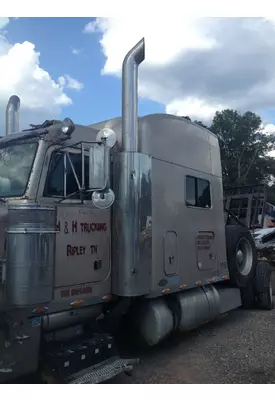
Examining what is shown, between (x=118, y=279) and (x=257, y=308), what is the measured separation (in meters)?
4.85

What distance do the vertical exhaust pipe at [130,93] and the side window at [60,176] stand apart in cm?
75

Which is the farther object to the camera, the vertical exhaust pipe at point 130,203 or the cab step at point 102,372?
the vertical exhaust pipe at point 130,203

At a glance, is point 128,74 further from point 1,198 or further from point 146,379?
point 146,379

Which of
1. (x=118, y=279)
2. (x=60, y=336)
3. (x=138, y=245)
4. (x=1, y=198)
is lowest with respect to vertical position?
(x=60, y=336)

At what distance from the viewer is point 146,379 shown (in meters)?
4.73

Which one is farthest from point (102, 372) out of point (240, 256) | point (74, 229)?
point (240, 256)

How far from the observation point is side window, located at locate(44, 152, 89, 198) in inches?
165

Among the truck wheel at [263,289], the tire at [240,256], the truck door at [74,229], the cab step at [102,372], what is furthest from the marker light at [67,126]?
the truck wheel at [263,289]

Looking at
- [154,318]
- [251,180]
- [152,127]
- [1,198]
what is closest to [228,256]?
[154,318]

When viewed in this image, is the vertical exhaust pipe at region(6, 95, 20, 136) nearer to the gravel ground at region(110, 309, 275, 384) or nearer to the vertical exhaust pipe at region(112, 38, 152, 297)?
the vertical exhaust pipe at region(112, 38, 152, 297)

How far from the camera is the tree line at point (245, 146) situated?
39.0 meters

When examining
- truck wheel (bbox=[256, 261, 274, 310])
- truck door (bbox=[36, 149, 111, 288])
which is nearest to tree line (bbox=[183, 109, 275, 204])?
truck wheel (bbox=[256, 261, 274, 310])

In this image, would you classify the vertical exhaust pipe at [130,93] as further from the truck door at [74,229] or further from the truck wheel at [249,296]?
the truck wheel at [249,296]

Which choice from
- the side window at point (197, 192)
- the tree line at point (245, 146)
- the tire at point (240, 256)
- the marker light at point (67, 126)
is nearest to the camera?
the marker light at point (67, 126)
